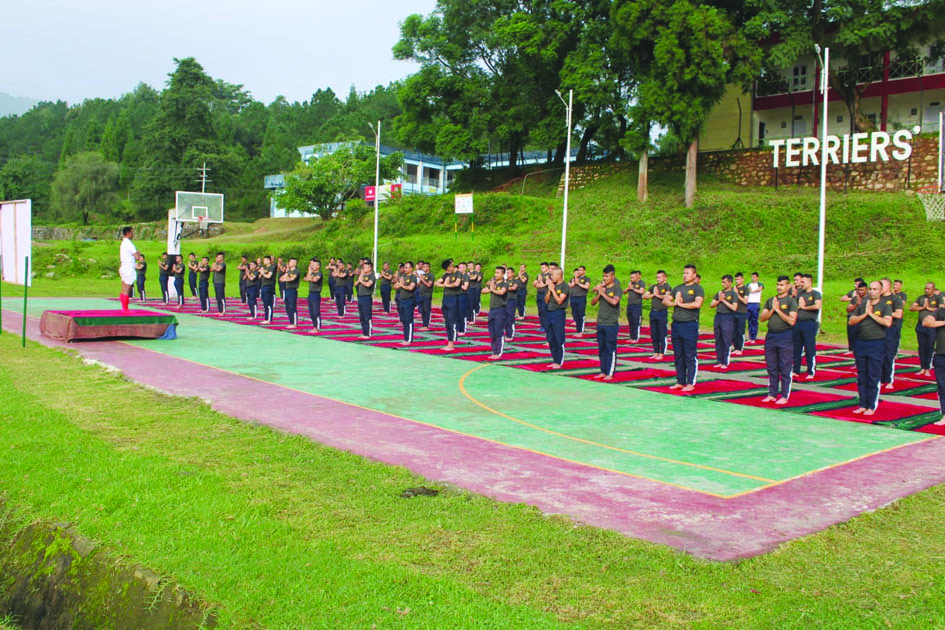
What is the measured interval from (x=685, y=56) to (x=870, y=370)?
2476 cm

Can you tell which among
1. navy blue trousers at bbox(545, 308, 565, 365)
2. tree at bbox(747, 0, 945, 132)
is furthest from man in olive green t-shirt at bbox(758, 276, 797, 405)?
tree at bbox(747, 0, 945, 132)

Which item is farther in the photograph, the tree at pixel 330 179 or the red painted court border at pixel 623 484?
the tree at pixel 330 179

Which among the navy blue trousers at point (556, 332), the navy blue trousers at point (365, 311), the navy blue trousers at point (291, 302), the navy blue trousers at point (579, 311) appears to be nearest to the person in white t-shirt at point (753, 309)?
the navy blue trousers at point (579, 311)

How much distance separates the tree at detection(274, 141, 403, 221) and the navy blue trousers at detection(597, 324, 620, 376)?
148 ft

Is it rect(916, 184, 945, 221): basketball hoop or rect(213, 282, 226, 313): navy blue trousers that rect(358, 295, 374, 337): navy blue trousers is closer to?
rect(213, 282, 226, 313): navy blue trousers

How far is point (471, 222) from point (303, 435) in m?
32.8

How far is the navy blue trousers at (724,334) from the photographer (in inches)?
578

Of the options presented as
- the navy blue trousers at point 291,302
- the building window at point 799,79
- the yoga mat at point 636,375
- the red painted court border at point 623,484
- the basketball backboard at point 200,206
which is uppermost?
the building window at point 799,79

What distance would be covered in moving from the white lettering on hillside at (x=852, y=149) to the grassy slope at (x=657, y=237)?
1548 mm

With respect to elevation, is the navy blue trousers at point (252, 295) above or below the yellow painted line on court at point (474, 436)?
above

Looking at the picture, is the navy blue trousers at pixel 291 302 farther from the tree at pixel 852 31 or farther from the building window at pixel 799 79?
the building window at pixel 799 79

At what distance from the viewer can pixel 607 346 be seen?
42.2 ft

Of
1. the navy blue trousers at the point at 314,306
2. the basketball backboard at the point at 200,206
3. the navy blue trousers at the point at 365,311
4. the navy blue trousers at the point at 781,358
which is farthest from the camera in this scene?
the basketball backboard at the point at 200,206

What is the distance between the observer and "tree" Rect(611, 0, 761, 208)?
103ft
